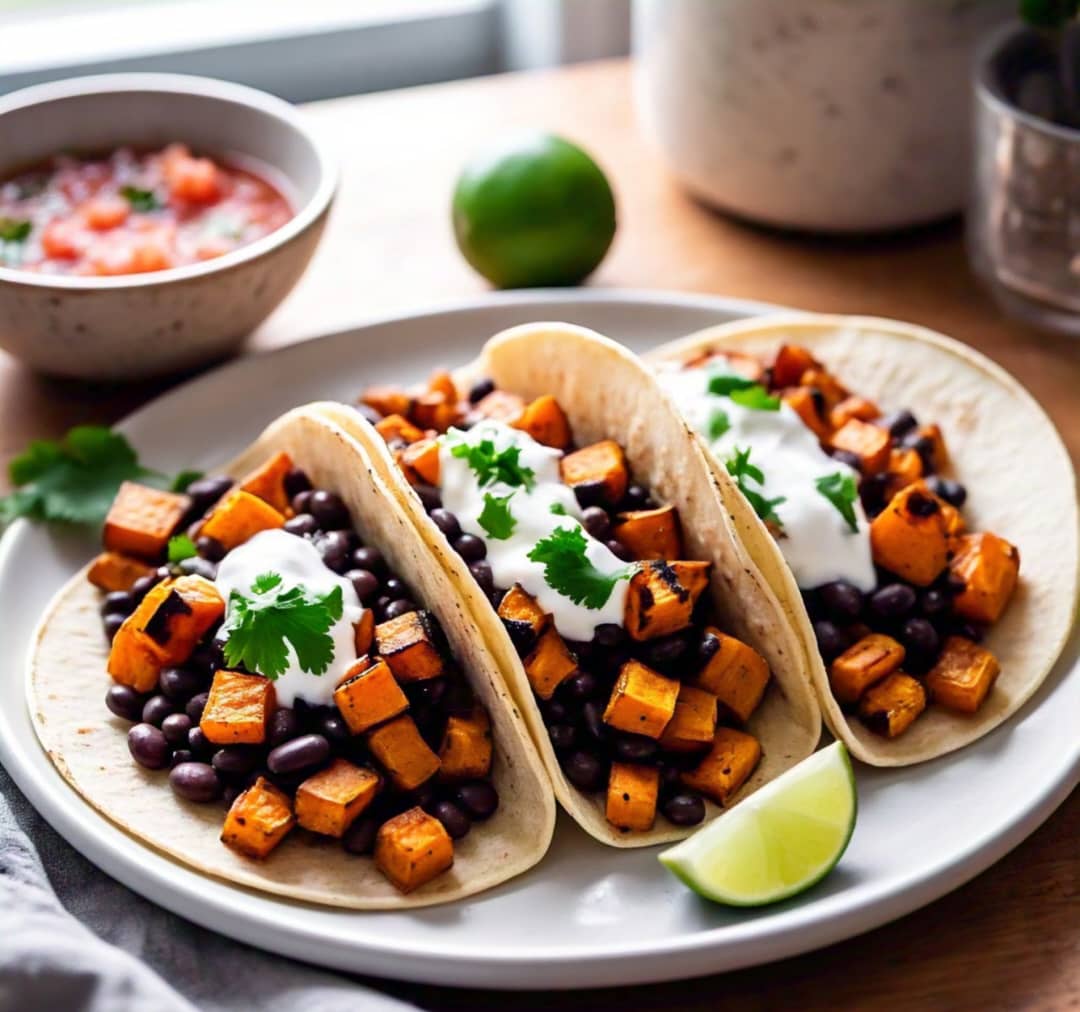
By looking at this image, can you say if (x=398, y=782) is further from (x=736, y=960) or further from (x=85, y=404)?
(x=85, y=404)

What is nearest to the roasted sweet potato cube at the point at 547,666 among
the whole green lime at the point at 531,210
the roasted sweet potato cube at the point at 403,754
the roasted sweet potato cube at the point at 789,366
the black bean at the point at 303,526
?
the roasted sweet potato cube at the point at 403,754

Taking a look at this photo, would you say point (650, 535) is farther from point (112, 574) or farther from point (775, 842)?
point (112, 574)

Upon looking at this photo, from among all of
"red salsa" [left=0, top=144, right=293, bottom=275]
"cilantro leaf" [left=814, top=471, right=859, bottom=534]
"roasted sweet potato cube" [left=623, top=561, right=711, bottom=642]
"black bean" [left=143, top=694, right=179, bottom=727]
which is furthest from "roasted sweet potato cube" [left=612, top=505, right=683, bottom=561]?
"red salsa" [left=0, top=144, right=293, bottom=275]

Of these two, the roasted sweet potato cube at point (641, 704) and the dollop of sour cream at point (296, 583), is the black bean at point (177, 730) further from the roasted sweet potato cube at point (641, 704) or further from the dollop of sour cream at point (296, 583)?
the roasted sweet potato cube at point (641, 704)

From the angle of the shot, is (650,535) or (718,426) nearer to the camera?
(650,535)

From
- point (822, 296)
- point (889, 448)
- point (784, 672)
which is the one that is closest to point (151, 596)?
point (784, 672)

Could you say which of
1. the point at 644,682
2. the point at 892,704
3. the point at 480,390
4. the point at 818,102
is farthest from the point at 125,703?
the point at 818,102
